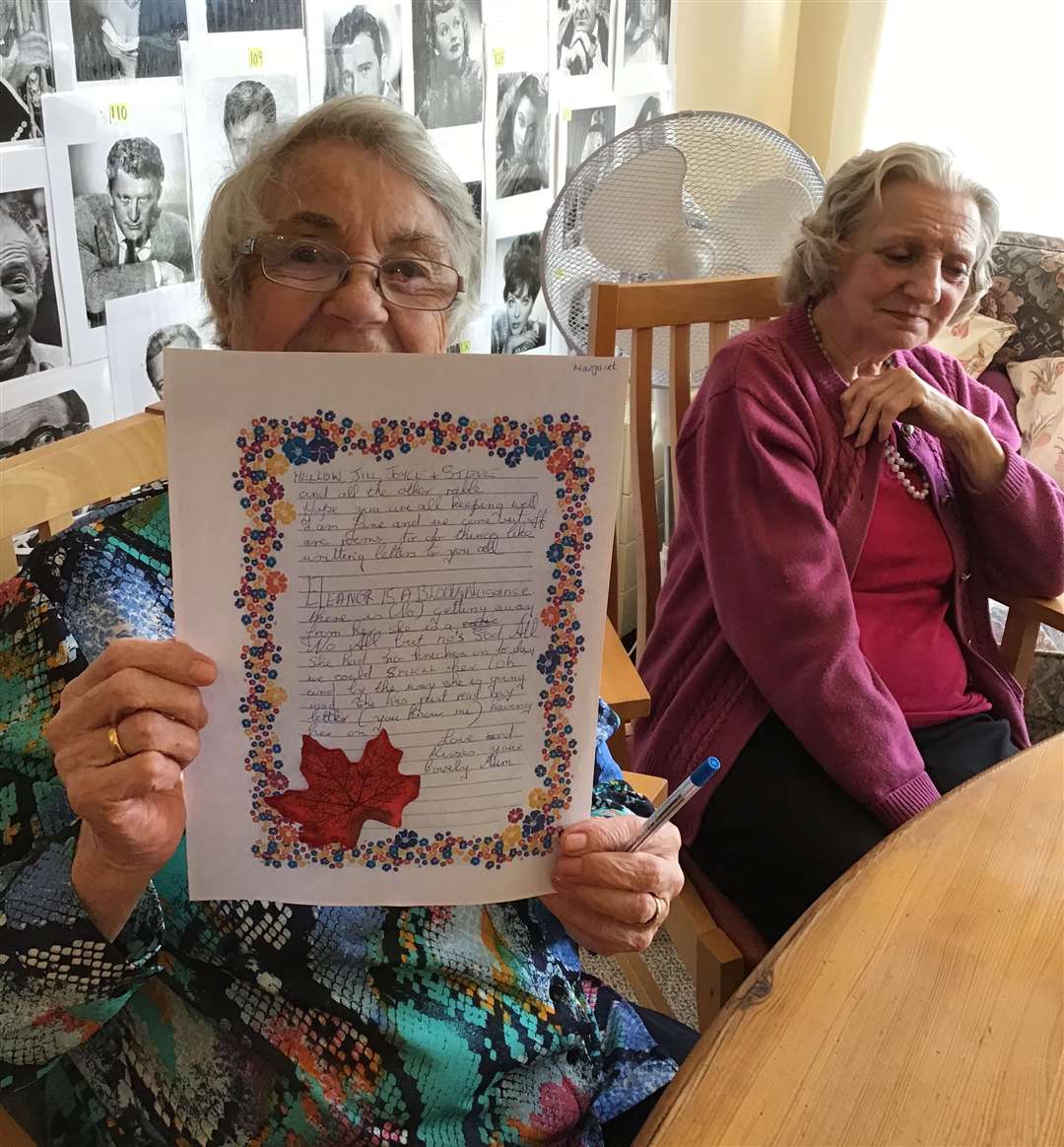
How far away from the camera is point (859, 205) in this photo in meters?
1.59

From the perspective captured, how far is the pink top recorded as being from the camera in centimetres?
152

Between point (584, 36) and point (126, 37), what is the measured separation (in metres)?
1.19

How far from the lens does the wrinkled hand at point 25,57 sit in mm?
1213

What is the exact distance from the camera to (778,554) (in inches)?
55.2

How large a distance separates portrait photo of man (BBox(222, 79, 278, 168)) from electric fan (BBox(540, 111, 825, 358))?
1.63 feet

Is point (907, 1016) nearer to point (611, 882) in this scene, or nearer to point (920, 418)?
point (611, 882)

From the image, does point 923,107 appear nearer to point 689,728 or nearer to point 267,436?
point 689,728

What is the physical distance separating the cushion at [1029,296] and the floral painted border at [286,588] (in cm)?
226

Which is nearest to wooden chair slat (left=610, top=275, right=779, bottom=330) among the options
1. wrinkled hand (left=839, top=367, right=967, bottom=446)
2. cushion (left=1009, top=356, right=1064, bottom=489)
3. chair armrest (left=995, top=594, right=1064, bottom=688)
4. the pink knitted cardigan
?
the pink knitted cardigan

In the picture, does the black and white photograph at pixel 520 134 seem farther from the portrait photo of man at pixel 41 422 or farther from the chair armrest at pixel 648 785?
the chair armrest at pixel 648 785

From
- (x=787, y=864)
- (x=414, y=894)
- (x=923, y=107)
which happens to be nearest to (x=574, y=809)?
(x=414, y=894)

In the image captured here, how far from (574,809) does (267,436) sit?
31cm

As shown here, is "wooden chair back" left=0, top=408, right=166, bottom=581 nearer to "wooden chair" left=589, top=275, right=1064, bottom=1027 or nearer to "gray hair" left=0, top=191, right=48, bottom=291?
"gray hair" left=0, top=191, right=48, bottom=291

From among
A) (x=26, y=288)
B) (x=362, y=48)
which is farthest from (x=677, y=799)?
(x=362, y=48)
